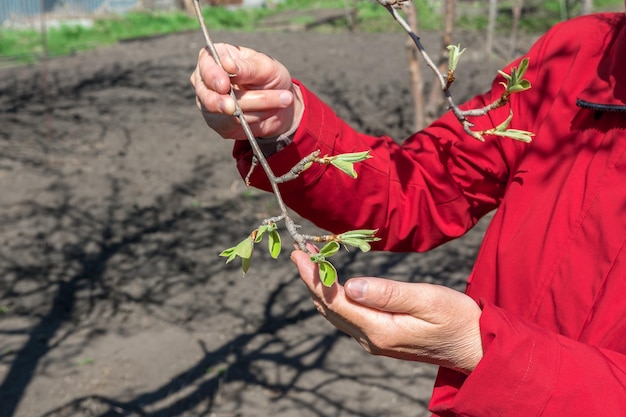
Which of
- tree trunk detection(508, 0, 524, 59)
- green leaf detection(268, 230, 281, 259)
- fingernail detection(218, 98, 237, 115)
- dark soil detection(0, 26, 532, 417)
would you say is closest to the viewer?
green leaf detection(268, 230, 281, 259)

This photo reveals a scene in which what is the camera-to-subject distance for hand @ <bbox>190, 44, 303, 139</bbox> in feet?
4.04

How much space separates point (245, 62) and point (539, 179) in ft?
2.14

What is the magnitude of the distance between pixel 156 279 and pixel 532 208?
3664 millimetres

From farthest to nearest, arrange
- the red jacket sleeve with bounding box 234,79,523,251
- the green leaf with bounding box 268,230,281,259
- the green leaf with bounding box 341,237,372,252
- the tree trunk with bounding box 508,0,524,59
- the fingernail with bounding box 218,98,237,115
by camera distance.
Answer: the tree trunk with bounding box 508,0,524,59, the red jacket sleeve with bounding box 234,79,523,251, the fingernail with bounding box 218,98,237,115, the green leaf with bounding box 268,230,281,259, the green leaf with bounding box 341,237,372,252

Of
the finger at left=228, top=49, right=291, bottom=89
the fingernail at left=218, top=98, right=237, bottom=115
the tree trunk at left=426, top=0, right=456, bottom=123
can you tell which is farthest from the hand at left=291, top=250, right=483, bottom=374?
the tree trunk at left=426, top=0, right=456, bottom=123

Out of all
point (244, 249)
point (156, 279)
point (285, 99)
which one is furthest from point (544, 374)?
point (156, 279)

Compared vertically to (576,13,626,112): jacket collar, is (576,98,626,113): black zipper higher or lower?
lower

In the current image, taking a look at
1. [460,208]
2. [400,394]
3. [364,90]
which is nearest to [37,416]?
[400,394]

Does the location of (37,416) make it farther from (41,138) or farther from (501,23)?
(501,23)

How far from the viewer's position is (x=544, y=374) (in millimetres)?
1083

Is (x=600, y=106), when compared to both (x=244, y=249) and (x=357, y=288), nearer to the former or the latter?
(x=357, y=288)

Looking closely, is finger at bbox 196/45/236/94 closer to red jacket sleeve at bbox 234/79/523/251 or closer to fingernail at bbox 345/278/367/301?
red jacket sleeve at bbox 234/79/523/251

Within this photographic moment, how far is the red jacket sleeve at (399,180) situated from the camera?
5.02 ft

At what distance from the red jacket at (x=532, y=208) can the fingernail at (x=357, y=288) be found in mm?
204
